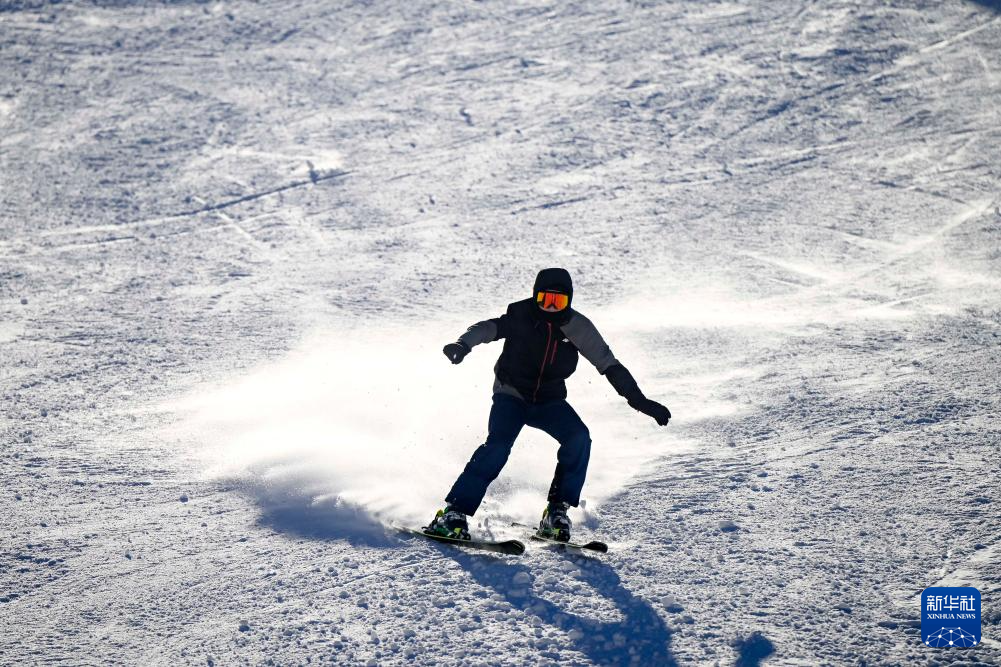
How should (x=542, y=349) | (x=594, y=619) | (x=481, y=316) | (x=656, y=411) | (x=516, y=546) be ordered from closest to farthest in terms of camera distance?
(x=594, y=619)
(x=516, y=546)
(x=656, y=411)
(x=542, y=349)
(x=481, y=316)

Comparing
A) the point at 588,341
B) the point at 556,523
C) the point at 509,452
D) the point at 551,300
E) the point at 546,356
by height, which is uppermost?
the point at 551,300

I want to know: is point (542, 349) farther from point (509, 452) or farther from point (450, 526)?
point (450, 526)

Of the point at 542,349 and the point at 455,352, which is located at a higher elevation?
the point at 542,349

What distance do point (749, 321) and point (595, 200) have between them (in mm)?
3048

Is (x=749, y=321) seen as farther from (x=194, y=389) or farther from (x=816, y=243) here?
(x=194, y=389)

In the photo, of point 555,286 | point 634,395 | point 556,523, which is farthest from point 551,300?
point 556,523

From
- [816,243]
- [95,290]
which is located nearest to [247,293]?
[95,290]

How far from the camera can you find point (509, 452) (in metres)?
5.46

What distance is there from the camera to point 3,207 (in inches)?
434

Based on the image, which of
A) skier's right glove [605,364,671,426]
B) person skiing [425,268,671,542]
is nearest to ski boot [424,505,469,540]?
person skiing [425,268,671,542]

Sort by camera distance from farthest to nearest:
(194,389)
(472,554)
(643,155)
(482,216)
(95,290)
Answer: (643,155) → (482,216) → (95,290) → (194,389) → (472,554)

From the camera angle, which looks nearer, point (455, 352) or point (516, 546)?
point (516, 546)

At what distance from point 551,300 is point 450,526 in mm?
1393

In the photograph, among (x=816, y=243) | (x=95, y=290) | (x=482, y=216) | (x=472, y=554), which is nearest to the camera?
(x=472, y=554)
